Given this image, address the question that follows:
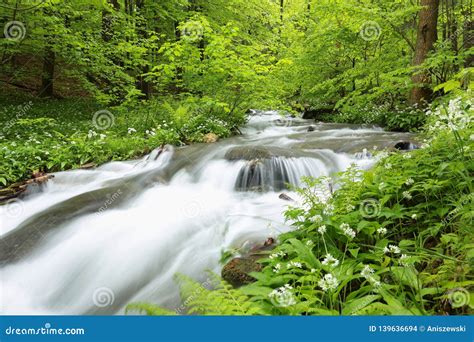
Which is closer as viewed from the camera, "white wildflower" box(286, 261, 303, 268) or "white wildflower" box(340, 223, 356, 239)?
"white wildflower" box(286, 261, 303, 268)

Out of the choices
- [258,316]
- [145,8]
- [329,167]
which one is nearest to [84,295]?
[258,316]

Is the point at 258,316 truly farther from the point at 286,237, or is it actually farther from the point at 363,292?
the point at 286,237

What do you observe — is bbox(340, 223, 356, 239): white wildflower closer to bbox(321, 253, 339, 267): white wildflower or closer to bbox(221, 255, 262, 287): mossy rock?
bbox(321, 253, 339, 267): white wildflower

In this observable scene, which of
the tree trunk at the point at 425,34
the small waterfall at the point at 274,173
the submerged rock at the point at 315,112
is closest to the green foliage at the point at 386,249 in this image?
the small waterfall at the point at 274,173

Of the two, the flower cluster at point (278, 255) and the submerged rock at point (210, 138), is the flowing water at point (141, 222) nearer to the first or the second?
the flower cluster at point (278, 255)

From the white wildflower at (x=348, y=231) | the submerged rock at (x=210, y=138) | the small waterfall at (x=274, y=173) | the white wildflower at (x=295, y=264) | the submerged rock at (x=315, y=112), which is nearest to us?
the white wildflower at (x=295, y=264)

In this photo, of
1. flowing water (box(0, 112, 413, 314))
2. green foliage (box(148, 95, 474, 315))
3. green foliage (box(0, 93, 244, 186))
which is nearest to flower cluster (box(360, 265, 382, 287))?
green foliage (box(148, 95, 474, 315))

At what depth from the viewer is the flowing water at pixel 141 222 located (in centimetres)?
392

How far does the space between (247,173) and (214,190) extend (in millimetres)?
762

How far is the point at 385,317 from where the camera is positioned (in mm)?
2037

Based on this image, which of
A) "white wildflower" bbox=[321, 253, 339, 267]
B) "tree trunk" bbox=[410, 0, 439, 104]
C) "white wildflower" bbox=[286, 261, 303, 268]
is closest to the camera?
"white wildflower" bbox=[321, 253, 339, 267]

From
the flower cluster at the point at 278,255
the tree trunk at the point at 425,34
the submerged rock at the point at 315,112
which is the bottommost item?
the flower cluster at the point at 278,255

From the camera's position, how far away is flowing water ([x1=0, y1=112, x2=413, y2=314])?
3.92 m

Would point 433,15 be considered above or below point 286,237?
above
